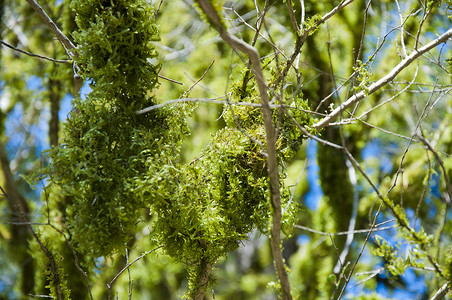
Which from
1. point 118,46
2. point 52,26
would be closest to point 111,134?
point 118,46

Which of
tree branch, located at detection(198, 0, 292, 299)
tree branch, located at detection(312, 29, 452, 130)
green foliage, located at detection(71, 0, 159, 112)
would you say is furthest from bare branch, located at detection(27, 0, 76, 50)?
tree branch, located at detection(312, 29, 452, 130)

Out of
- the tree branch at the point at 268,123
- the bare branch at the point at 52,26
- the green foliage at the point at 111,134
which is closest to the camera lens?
the tree branch at the point at 268,123

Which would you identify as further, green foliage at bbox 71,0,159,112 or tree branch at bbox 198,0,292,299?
green foliage at bbox 71,0,159,112

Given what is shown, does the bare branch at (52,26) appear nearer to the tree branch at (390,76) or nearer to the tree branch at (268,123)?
the tree branch at (268,123)

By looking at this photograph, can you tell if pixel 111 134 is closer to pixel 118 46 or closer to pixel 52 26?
pixel 118 46

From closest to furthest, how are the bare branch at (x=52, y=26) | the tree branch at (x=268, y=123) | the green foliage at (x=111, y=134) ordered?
the tree branch at (x=268, y=123) → the green foliage at (x=111, y=134) → the bare branch at (x=52, y=26)

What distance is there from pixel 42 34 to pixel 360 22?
1.84m

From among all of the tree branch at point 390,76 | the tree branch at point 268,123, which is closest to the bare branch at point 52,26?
the tree branch at point 268,123

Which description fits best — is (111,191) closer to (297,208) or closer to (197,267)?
(197,267)

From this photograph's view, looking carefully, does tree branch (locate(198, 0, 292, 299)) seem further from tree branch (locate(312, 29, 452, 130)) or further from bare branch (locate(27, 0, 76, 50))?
bare branch (locate(27, 0, 76, 50))

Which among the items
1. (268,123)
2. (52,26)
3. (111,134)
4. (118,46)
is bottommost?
(268,123)

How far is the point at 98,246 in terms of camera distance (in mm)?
667

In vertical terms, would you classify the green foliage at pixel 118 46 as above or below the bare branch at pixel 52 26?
below

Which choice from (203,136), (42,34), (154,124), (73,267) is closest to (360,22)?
(203,136)
